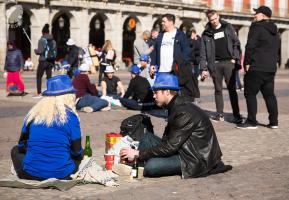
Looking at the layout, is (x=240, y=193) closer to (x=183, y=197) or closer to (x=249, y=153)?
(x=183, y=197)

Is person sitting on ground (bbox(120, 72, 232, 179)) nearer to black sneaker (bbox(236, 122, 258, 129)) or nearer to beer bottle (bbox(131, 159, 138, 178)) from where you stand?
beer bottle (bbox(131, 159, 138, 178))

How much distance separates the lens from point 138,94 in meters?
12.2

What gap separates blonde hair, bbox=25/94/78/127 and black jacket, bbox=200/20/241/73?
5206 mm

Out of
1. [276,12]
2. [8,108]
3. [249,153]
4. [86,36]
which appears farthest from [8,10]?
[276,12]

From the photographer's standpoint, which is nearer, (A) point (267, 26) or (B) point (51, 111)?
(B) point (51, 111)

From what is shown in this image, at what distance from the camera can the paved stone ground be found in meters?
5.41

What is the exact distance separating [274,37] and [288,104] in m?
4.82

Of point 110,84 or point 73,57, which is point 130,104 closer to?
point 110,84

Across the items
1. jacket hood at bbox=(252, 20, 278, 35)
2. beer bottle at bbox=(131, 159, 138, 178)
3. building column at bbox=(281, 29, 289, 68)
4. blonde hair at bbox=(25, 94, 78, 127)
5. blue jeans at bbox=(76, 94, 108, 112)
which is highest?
jacket hood at bbox=(252, 20, 278, 35)

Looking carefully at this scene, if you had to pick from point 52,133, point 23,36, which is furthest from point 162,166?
point 23,36

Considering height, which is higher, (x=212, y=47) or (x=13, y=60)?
(x=212, y=47)

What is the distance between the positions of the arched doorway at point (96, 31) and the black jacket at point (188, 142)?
33590mm

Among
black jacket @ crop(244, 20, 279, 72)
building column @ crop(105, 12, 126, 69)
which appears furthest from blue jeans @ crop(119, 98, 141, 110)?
building column @ crop(105, 12, 126, 69)

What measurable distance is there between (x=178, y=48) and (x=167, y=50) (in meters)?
0.20
